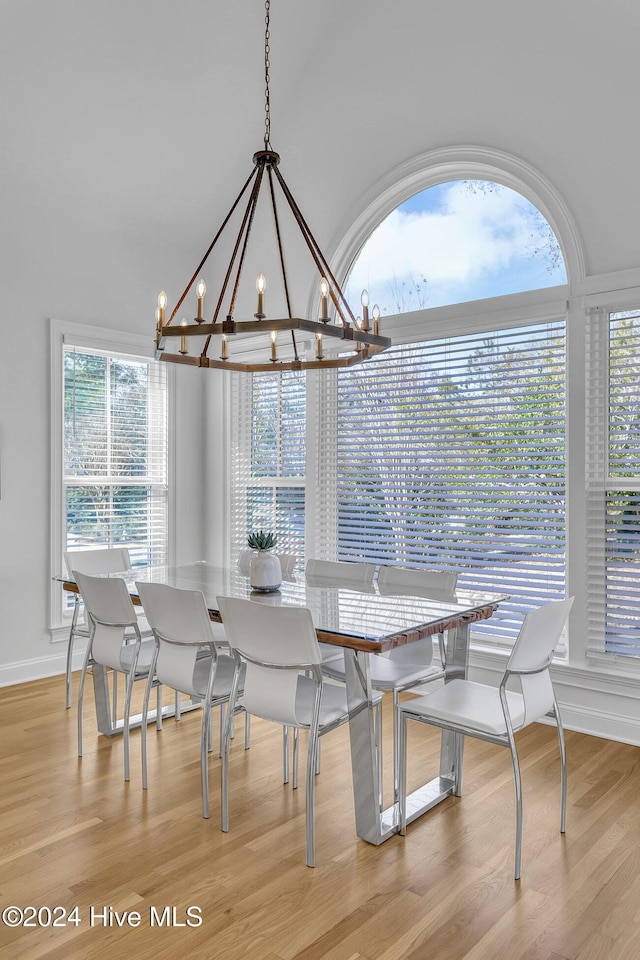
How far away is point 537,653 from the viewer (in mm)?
2457

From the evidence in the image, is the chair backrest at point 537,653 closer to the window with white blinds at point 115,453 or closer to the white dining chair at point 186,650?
the white dining chair at point 186,650

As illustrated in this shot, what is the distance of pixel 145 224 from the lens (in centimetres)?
513

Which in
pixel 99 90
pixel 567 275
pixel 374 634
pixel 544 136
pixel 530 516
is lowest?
pixel 374 634

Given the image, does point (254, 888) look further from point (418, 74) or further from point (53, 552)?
point (418, 74)

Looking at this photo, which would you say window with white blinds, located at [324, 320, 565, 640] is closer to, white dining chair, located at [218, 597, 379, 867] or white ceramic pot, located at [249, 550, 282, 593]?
white ceramic pot, located at [249, 550, 282, 593]

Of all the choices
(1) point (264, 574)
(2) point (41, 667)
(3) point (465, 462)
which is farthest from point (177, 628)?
(2) point (41, 667)

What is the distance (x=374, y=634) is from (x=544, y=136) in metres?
2.96

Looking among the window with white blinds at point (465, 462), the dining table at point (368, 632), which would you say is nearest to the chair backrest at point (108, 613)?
the dining table at point (368, 632)

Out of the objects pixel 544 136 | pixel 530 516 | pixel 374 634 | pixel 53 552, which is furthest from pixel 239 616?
pixel 544 136

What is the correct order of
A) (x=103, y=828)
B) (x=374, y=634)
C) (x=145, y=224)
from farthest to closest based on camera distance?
(x=145, y=224) < (x=103, y=828) < (x=374, y=634)

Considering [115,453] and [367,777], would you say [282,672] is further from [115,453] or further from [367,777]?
[115,453]

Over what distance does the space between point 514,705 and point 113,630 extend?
1.82 metres

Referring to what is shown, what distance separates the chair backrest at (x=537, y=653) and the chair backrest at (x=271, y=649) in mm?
676

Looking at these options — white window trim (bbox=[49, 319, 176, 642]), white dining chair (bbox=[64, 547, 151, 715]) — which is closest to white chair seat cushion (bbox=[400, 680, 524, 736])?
white dining chair (bbox=[64, 547, 151, 715])
